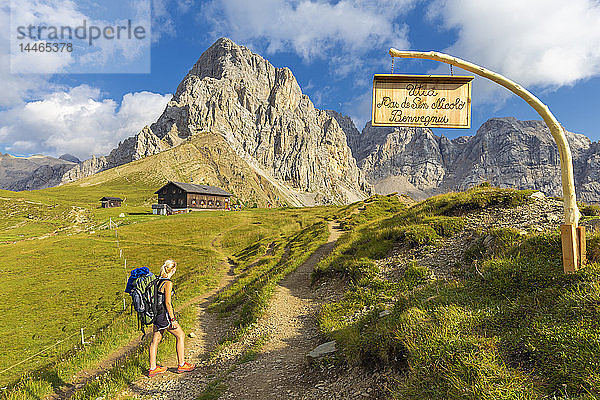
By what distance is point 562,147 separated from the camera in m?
7.84

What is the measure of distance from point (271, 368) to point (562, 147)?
10983 millimetres

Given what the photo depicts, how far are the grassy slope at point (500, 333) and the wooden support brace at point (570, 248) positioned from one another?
0.24 m

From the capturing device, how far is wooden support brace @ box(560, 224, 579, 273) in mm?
7395

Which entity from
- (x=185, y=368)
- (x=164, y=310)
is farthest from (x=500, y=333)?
(x=185, y=368)

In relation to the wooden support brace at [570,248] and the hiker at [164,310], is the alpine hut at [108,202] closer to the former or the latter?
the hiker at [164,310]

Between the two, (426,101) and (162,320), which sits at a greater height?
(426,101)

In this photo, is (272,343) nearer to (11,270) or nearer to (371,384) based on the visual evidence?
(371,384)

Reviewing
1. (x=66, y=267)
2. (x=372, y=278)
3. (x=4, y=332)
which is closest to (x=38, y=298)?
(x=4, y=332)

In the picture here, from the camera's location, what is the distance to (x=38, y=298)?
1249 inches

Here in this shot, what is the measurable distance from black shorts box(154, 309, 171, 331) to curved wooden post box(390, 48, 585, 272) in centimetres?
1116

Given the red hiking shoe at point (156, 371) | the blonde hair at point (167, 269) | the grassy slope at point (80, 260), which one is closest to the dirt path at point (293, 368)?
the red hiking shoe at point (156, 371)

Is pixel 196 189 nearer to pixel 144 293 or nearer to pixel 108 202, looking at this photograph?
pixel 108 202

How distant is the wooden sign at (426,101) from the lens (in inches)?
315

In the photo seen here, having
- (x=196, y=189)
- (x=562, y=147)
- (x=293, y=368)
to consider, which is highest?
(x=196, y=189)
